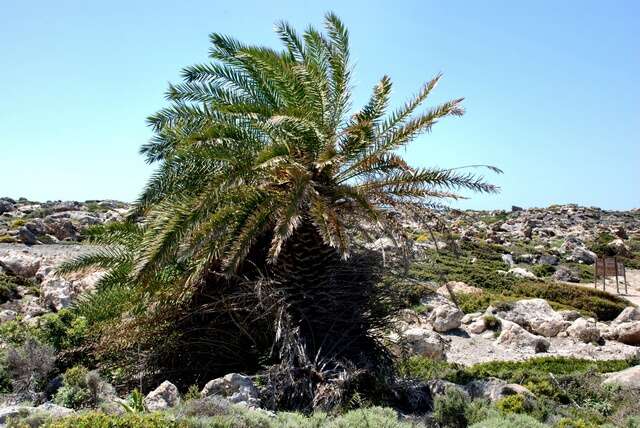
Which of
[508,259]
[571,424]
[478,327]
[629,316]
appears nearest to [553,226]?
[508,259]

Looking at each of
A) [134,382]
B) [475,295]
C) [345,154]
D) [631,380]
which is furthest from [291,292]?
[475,295]

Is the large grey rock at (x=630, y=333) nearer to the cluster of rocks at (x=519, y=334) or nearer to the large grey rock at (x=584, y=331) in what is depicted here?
the cluster of rocks at (x=519, y=334)

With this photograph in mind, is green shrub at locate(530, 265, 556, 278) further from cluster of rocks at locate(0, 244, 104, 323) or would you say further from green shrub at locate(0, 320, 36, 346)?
green shrub at locate(0, 320, 36, 346)

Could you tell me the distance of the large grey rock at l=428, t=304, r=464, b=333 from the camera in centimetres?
1738

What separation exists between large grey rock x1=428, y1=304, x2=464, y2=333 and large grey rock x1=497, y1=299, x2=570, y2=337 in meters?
1.98

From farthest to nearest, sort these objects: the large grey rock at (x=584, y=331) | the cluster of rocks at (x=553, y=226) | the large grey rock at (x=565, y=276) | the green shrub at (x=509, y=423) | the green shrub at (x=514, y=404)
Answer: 1. the cluster of rocks at (x=553, y=226)
2. the large grey rock at (x=565, y=276)
3. the large grey rock at (x=584, y=331)
4. the green shrub at (x=514, y=404)
5. the green shrub at (x=509, y=423)

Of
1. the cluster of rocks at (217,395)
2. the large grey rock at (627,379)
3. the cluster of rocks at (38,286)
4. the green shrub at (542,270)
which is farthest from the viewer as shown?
the green shrub at (542,270)

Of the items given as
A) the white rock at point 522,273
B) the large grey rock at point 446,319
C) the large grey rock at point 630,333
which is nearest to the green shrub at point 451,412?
the large grey rock at point 446,319

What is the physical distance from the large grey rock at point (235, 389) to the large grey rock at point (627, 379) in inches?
254

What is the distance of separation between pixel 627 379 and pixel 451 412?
518cm

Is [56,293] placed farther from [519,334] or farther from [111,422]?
[519,334]

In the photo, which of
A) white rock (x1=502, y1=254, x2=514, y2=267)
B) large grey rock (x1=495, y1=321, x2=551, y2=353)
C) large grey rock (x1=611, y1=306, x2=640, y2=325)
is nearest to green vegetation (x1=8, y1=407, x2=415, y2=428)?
large grey rock (x1=495, y1=321, x2=551, y2=353)

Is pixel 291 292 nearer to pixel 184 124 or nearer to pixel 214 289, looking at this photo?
pixel 214 289

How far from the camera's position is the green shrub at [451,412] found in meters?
7.56
